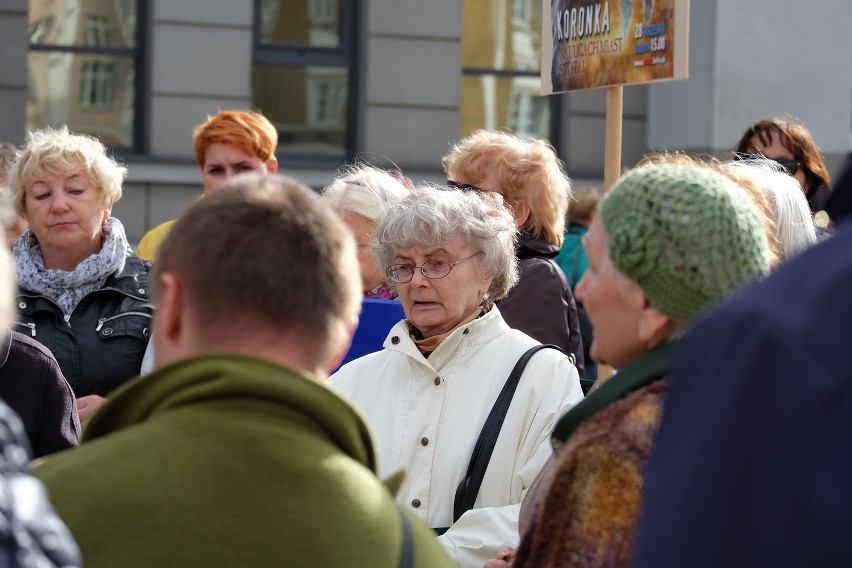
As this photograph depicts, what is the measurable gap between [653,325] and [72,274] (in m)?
2.74

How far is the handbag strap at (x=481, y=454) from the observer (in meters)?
3.42

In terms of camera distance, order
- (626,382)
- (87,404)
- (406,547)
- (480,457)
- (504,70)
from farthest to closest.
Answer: (504,70) < (87,404) < (480,457) < (626,382) < (406,547)

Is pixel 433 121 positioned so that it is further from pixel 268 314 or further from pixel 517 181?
pixel 268 314

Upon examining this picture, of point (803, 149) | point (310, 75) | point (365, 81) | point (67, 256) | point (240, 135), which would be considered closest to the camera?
point (67, 256)

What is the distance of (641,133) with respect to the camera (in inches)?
456

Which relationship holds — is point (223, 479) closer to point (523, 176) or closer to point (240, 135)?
point (523, 176)

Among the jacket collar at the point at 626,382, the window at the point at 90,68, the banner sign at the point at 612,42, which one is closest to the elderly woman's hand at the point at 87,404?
the banner sign at the point at 612,42

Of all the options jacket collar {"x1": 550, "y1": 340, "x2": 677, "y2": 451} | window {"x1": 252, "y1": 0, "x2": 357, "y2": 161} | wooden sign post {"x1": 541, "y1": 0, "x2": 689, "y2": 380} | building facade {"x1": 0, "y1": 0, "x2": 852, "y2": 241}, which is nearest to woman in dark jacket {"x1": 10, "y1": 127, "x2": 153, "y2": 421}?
wooden sign post {"x1": 541, "y1": 0, "x2": 689, "y2": 380}

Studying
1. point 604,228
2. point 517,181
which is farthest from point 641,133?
point 604,228

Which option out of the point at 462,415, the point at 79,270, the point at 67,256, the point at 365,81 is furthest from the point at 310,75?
the point at 462,415

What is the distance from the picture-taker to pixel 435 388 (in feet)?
12.0

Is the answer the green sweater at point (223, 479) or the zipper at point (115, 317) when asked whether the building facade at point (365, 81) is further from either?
the green sweater at point (223, 479)

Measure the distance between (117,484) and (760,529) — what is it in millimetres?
888

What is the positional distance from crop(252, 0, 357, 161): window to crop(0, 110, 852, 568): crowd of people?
657cm
